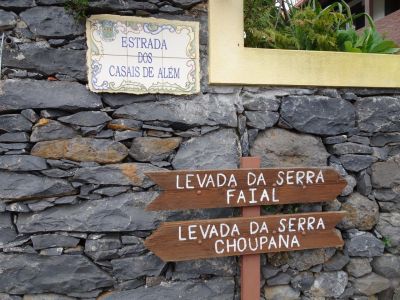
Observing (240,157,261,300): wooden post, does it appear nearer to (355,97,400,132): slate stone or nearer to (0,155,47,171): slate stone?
(355,97,400,132): slate stone

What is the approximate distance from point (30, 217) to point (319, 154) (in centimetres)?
190

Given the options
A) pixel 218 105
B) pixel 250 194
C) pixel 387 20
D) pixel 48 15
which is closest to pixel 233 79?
pixel 218 105

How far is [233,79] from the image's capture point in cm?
244

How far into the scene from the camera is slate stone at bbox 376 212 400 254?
2.74m

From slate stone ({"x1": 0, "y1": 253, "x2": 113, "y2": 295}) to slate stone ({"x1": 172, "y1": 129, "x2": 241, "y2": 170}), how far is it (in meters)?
0.82

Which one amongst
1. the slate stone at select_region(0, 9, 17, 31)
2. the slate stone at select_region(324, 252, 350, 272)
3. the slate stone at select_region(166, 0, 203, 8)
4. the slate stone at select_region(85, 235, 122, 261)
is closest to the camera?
the slate stone at select_region(0, 9, 17, 31)

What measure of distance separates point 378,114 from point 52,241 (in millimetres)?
2348

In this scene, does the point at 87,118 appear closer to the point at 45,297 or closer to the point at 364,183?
the point at 45,297

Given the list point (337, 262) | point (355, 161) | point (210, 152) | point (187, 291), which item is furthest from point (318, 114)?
point (187, 291)

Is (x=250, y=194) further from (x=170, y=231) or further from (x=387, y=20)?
(x=387, y=20)

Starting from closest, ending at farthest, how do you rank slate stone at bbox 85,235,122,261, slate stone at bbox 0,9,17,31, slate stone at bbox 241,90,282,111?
slate stone at bbox 0,9,17,31
slate stone at bbox 85,235,122,261
slate stone at bbox 241,90,282,111

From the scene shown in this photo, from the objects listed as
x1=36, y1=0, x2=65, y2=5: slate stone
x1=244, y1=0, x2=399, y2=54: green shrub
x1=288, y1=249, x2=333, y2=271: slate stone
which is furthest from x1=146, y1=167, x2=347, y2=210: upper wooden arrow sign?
x1=36, y1=0, x2=65, y2=5: slate stone

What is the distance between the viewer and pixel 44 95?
2.19 meters

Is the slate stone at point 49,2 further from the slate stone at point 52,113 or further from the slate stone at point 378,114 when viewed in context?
the slate stone at point 378,114
